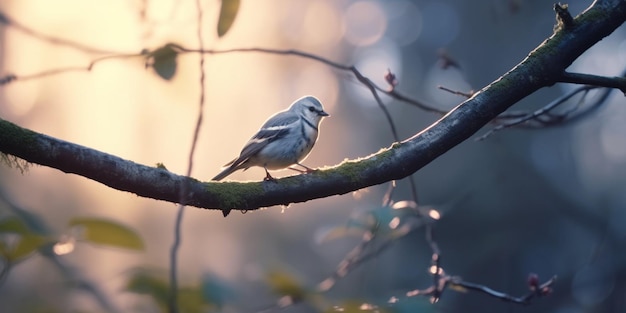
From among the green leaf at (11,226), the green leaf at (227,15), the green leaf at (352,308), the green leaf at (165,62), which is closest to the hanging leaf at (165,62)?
the green leaf at (165,62)

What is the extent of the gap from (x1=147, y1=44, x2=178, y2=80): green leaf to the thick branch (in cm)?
28

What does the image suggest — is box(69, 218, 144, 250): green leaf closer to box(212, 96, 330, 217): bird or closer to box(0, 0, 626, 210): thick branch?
box(0, 0, 626, 210): thick branch

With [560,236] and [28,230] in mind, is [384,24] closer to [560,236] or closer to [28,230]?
[560,236]

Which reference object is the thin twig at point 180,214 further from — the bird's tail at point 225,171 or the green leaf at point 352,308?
the bird's tail at point 225,171

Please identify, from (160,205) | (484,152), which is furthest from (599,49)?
(160,205)

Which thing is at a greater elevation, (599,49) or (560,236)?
(599,49)

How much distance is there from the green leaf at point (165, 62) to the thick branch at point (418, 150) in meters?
0.28

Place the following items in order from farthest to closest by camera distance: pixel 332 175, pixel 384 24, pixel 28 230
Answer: pixel 384 24 < pixel 332 175 < pixel 28 230

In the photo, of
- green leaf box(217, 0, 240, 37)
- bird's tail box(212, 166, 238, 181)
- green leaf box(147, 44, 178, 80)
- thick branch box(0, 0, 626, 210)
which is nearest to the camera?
green leaf box(217, 0, 240, 37)

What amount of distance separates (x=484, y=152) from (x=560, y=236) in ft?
5.51

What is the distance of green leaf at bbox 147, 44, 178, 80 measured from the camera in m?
1.90

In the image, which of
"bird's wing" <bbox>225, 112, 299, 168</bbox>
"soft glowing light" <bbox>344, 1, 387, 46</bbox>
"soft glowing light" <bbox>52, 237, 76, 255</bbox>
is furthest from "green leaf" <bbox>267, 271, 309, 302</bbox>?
"soft glowing light" <bbox>344, 1, 387, 46</bbox>

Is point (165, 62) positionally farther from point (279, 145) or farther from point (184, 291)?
point (279, 145)

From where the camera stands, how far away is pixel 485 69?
1105 centimetres
